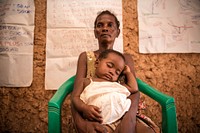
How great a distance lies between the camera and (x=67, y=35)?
158 cm

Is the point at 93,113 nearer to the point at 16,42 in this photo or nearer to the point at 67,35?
the point at 67,35

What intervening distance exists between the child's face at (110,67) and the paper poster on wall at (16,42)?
87cm

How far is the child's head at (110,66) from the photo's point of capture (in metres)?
0.91

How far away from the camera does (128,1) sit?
1.66 meters

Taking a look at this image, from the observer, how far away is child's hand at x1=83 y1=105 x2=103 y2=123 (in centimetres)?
76

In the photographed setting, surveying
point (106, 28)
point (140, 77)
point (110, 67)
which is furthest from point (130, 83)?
point (140, 77)

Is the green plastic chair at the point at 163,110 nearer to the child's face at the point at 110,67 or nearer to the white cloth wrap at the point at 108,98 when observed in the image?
the white cloth wrap at the point at 108,98

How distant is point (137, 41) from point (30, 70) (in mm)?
1003

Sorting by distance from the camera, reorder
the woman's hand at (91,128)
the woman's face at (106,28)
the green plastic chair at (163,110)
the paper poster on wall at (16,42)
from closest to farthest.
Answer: the woman's hand at (91,128), the green plastic chair at (163,110), the woman's face at (106,28), the paper poster on wall at (16,42)

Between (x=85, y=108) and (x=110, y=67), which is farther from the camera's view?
(x=110, y=67)

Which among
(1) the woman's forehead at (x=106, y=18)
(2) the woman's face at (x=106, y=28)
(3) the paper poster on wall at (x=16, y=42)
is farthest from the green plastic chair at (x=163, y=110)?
(3) the paper poster on wall at (x=16, y=42)

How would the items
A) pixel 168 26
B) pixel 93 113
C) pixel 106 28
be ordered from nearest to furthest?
pixel 93 113 → pixel 106 28 → pixel 168 26

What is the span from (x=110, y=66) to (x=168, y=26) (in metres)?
1.00

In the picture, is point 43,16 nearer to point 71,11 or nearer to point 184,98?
point 71,11
